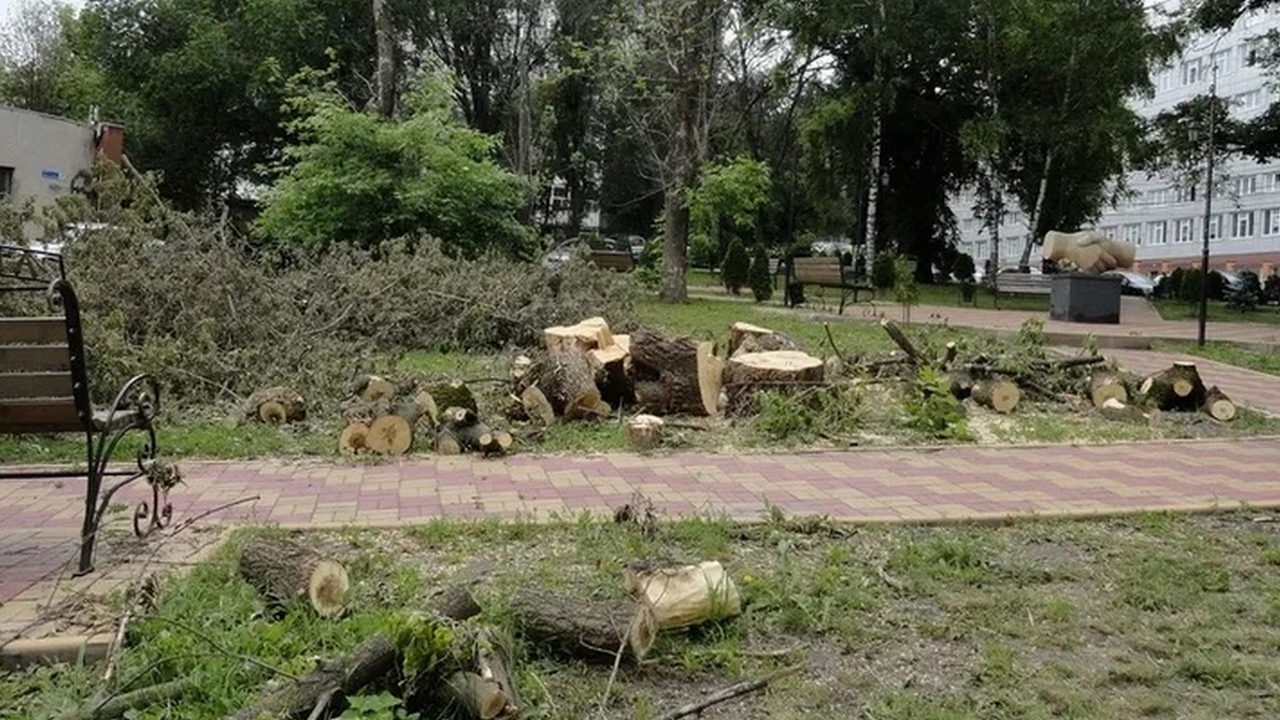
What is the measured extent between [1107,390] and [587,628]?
6.80 metres

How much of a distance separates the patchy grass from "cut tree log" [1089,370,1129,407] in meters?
4.69

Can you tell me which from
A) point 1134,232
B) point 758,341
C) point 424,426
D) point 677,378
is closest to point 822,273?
point 758,341

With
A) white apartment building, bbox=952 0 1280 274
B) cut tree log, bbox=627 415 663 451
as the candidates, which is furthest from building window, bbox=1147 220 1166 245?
cut tree log, bbox=627 415 663 451

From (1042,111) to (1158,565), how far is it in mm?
28793

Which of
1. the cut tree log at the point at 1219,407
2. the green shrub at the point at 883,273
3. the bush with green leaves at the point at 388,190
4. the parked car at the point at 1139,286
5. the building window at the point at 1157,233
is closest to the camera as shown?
the cut tree log at the point at 1219,407

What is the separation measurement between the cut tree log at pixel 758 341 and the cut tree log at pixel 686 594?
5481 mm

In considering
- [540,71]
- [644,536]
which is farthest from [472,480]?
[540,71]

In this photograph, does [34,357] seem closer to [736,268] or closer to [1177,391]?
[1177,391]

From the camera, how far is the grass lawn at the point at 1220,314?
22.0 meters

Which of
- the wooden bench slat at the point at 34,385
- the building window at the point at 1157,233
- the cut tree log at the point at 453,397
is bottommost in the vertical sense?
the cut tree log at the point at 453,397

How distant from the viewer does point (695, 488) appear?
5.66 m

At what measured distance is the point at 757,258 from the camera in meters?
24.9

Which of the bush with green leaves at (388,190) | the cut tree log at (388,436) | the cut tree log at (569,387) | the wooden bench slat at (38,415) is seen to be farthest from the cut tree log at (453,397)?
the bush with green leaves at (388,190)

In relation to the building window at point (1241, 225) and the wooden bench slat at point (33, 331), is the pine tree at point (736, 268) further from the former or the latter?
the building window at point (1241, 225)
